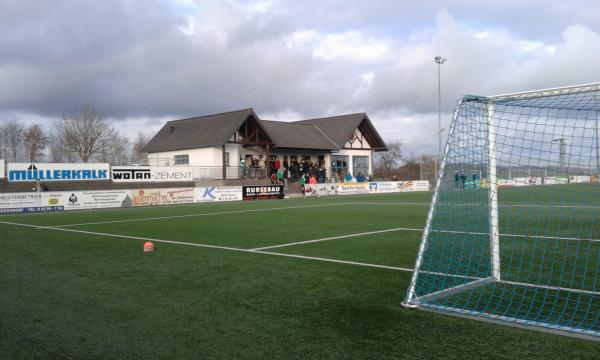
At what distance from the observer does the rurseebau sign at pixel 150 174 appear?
108 ft

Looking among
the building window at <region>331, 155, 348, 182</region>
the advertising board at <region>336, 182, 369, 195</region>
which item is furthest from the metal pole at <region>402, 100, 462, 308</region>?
the building window at <region>331, 155, 348, 182</region>

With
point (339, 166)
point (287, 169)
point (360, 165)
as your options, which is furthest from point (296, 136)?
point (360, 165)

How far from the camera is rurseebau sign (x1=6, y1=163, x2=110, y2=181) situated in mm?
29766

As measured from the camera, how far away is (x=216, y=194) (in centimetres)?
3006

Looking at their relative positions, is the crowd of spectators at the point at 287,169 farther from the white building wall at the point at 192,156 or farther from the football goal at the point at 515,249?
the football goal at the point at 515,249

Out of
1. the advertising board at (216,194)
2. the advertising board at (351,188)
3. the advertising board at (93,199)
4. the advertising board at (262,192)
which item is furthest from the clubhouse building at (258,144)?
the advertising board at (93,199)

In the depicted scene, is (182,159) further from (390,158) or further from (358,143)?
(390,158)

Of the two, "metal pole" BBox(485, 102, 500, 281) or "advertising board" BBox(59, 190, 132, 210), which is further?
"advertising board" BBox(59, 190, 132, 210)

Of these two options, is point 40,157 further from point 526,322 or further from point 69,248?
point 526,322

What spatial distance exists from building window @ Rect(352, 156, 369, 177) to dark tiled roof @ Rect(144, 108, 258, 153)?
14259 mm

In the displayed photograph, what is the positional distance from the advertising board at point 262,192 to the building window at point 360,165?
1919cm

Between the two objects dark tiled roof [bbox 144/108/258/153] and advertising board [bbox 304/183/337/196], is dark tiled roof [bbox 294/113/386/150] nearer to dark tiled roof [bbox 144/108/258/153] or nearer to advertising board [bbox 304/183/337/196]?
dark tiled roof [bbox 144/108/258/153]

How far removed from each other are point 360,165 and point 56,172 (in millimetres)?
30026

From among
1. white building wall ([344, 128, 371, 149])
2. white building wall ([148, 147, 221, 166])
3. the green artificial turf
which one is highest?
white building wall ([344, 128, 371, 149])
